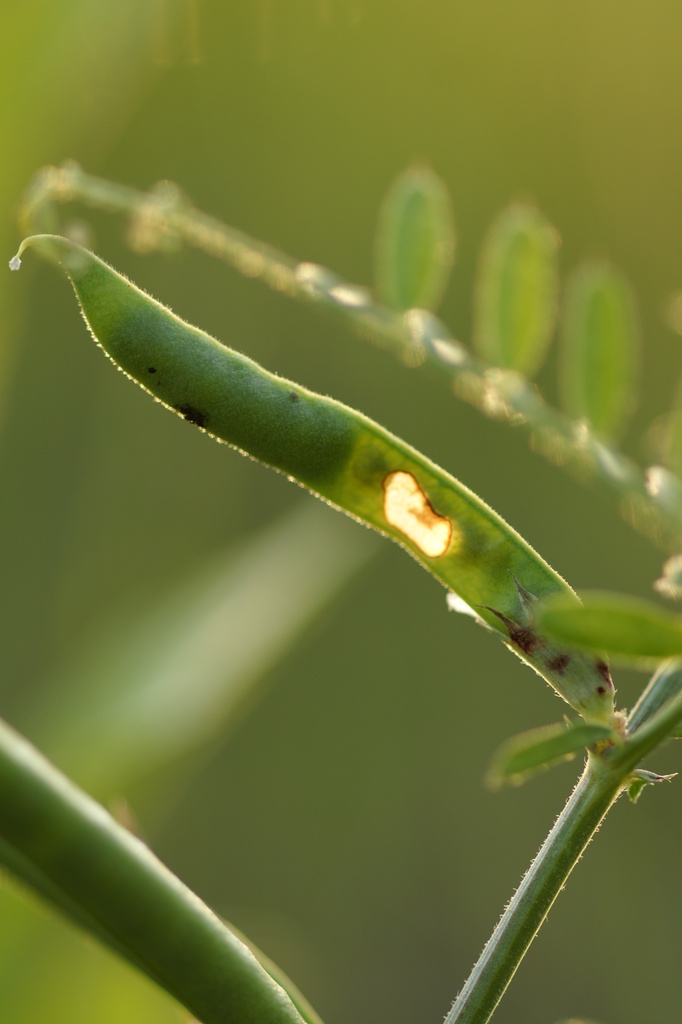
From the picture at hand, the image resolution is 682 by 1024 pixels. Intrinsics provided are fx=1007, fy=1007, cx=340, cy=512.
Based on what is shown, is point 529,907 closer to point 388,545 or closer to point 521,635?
point 521,635

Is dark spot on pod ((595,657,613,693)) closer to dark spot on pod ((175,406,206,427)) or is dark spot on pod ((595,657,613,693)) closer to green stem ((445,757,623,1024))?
green stem ((445,757,623,1024))

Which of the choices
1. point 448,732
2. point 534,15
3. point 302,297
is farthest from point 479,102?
point 302,297

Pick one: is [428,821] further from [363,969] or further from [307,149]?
[307,149]

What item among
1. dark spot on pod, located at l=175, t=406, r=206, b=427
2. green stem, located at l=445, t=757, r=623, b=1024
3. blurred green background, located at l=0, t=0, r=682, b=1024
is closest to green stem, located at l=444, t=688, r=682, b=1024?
green stem, located at l=445, t=757, r=623, b=1024

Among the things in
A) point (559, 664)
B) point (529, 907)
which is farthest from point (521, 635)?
point (529, 907)

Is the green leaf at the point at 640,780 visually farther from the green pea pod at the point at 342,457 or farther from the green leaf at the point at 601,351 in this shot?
the green leaf at the point at 601,351
